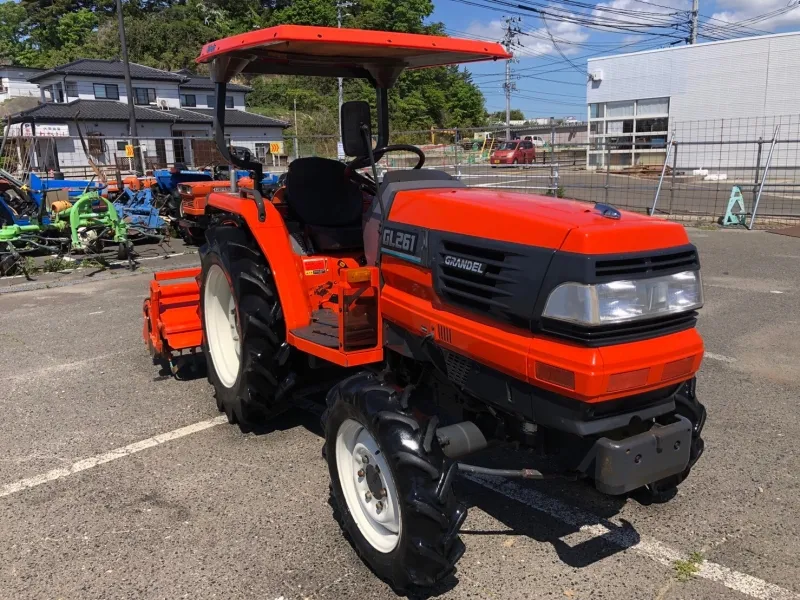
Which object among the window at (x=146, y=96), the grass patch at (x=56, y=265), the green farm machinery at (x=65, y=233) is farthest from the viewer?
the window at (x=146, y=96)

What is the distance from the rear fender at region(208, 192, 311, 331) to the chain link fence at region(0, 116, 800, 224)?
690 cm

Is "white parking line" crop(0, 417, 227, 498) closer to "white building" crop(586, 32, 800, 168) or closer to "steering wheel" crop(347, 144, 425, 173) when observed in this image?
"steering wheel" crop(347, 144, 425, 173)

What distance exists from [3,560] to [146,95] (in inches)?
1822

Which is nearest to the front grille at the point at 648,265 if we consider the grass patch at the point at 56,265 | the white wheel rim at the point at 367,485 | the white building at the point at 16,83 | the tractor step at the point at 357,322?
the white wheel rim at the point at 367,485

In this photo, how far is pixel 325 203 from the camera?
4.17m

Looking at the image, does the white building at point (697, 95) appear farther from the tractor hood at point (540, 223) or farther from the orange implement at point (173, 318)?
the tractor hood at point (540, 223)

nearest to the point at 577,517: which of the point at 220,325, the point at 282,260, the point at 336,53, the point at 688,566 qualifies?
the point at 688,566

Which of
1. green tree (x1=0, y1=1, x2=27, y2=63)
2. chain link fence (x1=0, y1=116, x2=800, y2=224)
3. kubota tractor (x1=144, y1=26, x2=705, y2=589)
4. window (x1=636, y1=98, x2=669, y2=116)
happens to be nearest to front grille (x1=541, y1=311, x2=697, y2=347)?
kubota tractor (x1=144, y1=26, x2=705, y2=589)

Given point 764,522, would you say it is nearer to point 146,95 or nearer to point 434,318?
point 434,318

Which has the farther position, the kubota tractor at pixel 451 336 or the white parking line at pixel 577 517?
the white parking line at pixel 577 517

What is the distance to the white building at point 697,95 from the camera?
73.0 feet

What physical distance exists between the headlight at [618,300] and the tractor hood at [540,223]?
12 cm

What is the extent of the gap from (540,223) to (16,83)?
70.6 m

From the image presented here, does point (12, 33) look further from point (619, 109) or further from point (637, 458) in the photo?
point (637, 458)
